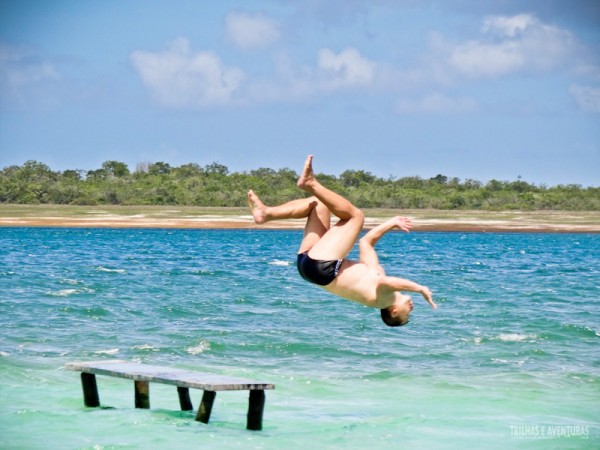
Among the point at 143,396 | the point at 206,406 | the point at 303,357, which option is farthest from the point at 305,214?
the point at 303,357

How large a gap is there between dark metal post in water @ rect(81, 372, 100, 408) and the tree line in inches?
3150

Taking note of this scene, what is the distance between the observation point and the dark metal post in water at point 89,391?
13.9 metres

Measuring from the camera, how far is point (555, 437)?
13.3 meters

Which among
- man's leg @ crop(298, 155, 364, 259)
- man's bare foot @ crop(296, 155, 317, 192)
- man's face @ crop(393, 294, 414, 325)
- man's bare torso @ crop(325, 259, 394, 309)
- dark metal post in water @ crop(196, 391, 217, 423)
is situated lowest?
dark metal post in water @ crop(196, 391, 217, 423)

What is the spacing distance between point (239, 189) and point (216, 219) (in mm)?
17824

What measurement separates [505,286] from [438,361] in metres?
17.5

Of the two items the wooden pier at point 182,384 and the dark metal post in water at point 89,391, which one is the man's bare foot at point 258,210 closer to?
the wooden pier at point 182,384

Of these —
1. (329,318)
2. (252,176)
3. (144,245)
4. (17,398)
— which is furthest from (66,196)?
(17,398)

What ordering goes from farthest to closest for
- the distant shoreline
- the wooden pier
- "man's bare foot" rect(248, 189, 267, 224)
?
the distant shoreline → the wooden pier → "man's bare foot" rect(248, 189, 267, 224)

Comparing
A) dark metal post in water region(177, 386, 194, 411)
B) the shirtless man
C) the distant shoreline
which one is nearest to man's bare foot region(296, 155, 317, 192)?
the shirtless man

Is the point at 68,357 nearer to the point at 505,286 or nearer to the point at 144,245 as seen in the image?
the point at 505,286

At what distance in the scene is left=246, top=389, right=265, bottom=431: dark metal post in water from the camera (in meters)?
12.7

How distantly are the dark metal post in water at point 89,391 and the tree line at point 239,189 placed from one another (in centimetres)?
8000

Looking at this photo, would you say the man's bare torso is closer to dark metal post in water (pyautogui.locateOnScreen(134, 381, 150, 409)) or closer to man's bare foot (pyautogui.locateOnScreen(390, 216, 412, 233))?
man's bare foot (pyautogui.locateOnScreen(390, 216, 412, 233))
